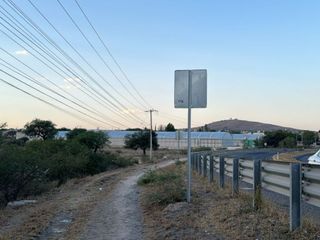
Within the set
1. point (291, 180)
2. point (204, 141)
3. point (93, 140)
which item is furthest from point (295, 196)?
point (204, 141)

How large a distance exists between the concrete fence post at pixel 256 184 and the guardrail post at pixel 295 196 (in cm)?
185

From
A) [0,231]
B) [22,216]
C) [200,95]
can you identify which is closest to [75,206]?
[22,216]

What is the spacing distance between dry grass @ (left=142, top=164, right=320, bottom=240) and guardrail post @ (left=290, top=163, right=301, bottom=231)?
0.43 ft

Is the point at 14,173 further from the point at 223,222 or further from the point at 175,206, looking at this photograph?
the point at 223,222

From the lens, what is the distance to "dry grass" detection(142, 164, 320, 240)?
768 cm

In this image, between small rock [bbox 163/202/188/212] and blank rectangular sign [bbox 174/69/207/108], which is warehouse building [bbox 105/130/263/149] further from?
Result: small rock [bbox 163/202/188/212]

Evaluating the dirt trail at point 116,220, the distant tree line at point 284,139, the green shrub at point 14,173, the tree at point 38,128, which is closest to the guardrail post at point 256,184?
the dirt trail at point 116,220

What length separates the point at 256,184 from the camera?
397 inches

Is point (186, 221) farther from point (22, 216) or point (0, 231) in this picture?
point (22, 216)

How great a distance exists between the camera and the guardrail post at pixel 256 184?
381 inches

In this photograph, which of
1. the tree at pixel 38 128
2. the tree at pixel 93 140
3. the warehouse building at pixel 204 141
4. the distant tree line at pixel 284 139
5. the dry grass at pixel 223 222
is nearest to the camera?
the dry grass at pixel 223 222

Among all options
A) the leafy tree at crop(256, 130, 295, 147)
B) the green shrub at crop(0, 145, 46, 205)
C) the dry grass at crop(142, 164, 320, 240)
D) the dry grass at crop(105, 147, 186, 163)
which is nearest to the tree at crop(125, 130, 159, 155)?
the dry grass at crop(105, 147, 186, 163)

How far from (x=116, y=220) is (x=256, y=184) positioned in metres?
3.08

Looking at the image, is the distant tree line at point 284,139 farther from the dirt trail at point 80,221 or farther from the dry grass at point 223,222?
the dry grass at point 223,222
